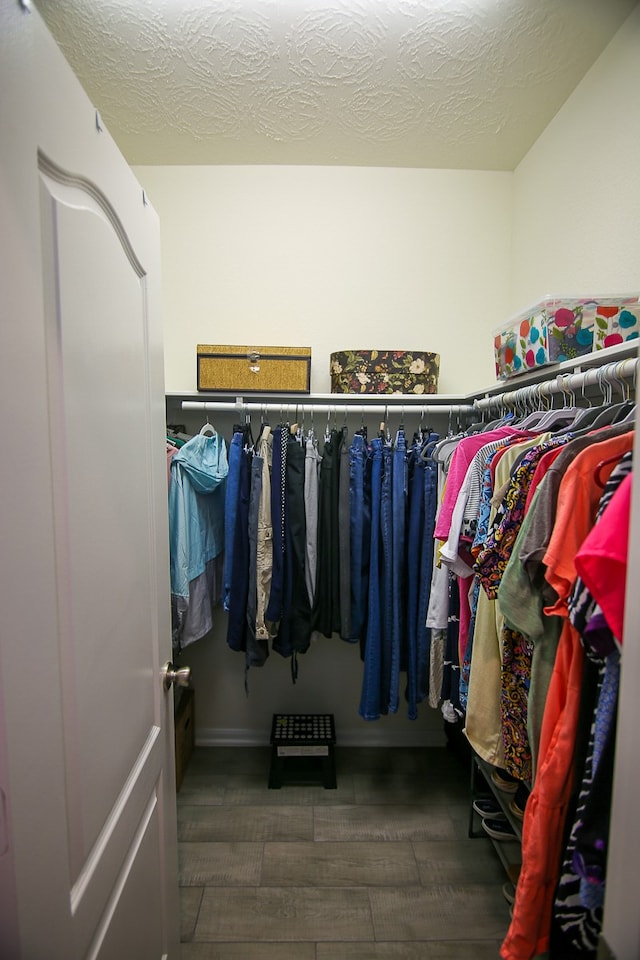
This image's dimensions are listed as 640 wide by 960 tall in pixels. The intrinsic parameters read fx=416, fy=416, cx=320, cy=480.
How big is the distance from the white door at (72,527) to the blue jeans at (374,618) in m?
0.97

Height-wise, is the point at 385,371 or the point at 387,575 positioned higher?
the point at 385,371

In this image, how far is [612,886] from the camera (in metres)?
0.47

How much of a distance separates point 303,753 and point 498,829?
0.84 meters

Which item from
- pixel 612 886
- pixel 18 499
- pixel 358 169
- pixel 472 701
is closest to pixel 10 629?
pixel 18 499

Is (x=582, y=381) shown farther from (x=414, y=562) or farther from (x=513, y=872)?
(x=513, y=872)

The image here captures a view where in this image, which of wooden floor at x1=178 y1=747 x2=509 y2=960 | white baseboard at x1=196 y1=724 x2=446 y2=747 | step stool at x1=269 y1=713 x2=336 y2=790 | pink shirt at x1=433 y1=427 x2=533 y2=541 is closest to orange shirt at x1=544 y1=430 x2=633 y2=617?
pink shirt at x1=433 y1=427 x2=533 y2=541

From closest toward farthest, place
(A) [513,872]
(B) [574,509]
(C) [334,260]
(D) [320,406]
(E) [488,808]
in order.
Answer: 1. (B) [574,509]
2. (A) [513,872]
3. (E) [488,808]
4. (D) [320,406]
5. (C) [334,260]

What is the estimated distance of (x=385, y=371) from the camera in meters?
1.85

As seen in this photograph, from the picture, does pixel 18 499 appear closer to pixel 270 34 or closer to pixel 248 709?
pixel 270 34

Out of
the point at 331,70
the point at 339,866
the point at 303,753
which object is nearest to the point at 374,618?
the point at 303,753

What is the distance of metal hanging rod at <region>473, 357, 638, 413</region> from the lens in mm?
921

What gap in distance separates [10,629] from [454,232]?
7.63 ft

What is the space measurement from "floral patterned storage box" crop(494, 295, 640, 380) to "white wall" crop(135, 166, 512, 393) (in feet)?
2.61

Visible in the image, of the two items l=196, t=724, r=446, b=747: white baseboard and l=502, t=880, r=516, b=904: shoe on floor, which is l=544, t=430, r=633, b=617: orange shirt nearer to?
l=502, t=880, r=516, b=904: shoe on floor
